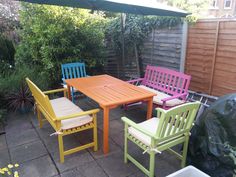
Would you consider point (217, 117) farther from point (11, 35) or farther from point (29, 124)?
point (11, 35)

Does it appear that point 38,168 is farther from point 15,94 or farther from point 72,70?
point 72,70

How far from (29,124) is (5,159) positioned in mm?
989

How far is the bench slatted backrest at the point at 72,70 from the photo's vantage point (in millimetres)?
4336

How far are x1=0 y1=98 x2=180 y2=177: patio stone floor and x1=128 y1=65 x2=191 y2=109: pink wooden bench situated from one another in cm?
83

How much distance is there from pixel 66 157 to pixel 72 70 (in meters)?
2.25

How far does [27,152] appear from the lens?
2.75 m

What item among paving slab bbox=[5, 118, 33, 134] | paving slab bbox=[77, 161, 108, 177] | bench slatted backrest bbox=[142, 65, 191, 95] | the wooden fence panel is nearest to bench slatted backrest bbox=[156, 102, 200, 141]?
paving slab bbox=[77, 161, 108, 177]

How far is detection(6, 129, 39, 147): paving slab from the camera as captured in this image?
299 cm

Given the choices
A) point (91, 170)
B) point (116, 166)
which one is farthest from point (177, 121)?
point (91, 170)

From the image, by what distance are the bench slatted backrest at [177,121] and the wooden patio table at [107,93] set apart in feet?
2.47

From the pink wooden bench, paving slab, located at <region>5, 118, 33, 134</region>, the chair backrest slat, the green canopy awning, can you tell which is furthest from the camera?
paving slab, located at <region>5, 118, 33, 134</region>

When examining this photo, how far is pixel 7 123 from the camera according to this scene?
359cm

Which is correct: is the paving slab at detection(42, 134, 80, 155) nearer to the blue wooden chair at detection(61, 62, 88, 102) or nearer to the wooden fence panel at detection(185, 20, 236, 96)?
the blue wooden chair at detection(61, 62, 88, 102)

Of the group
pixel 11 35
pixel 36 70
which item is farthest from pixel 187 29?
pixel 11 35
